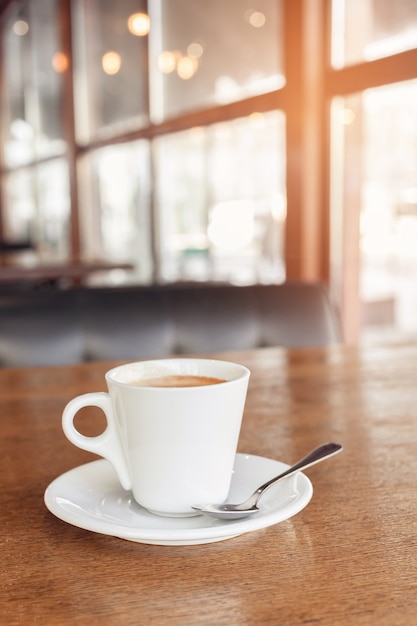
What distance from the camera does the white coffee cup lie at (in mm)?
503

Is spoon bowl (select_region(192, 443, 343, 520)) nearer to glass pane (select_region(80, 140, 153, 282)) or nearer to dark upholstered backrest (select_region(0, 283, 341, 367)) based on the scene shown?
dark upholstered backrest (select_region(0, 283, 341, 367))

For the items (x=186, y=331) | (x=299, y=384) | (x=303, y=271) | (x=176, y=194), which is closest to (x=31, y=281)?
(x=176, y=194)

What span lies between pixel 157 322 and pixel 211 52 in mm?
3094

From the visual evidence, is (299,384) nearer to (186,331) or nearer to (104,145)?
(186,331)

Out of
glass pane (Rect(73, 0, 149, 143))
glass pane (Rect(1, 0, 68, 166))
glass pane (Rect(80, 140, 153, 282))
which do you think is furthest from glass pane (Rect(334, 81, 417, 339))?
glass pane (Rect(1, 0, 68, 166))

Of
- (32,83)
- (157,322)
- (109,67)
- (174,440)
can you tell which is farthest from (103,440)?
(32,83)

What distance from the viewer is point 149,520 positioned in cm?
50

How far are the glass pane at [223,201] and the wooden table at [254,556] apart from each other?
112 inches

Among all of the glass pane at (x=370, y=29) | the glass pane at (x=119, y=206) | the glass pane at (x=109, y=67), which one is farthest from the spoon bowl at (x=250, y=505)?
the glass pane at (x=109, y=67)

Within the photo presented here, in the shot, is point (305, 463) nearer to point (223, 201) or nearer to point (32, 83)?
point (223, 201)

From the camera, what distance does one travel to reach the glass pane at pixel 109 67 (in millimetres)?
5070

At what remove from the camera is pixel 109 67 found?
5699 millimetres

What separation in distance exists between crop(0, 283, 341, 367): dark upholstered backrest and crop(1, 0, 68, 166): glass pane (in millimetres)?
5041

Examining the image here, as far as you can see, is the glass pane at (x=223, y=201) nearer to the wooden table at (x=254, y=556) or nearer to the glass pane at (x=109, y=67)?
the glass pane at (x=109, y=67)
